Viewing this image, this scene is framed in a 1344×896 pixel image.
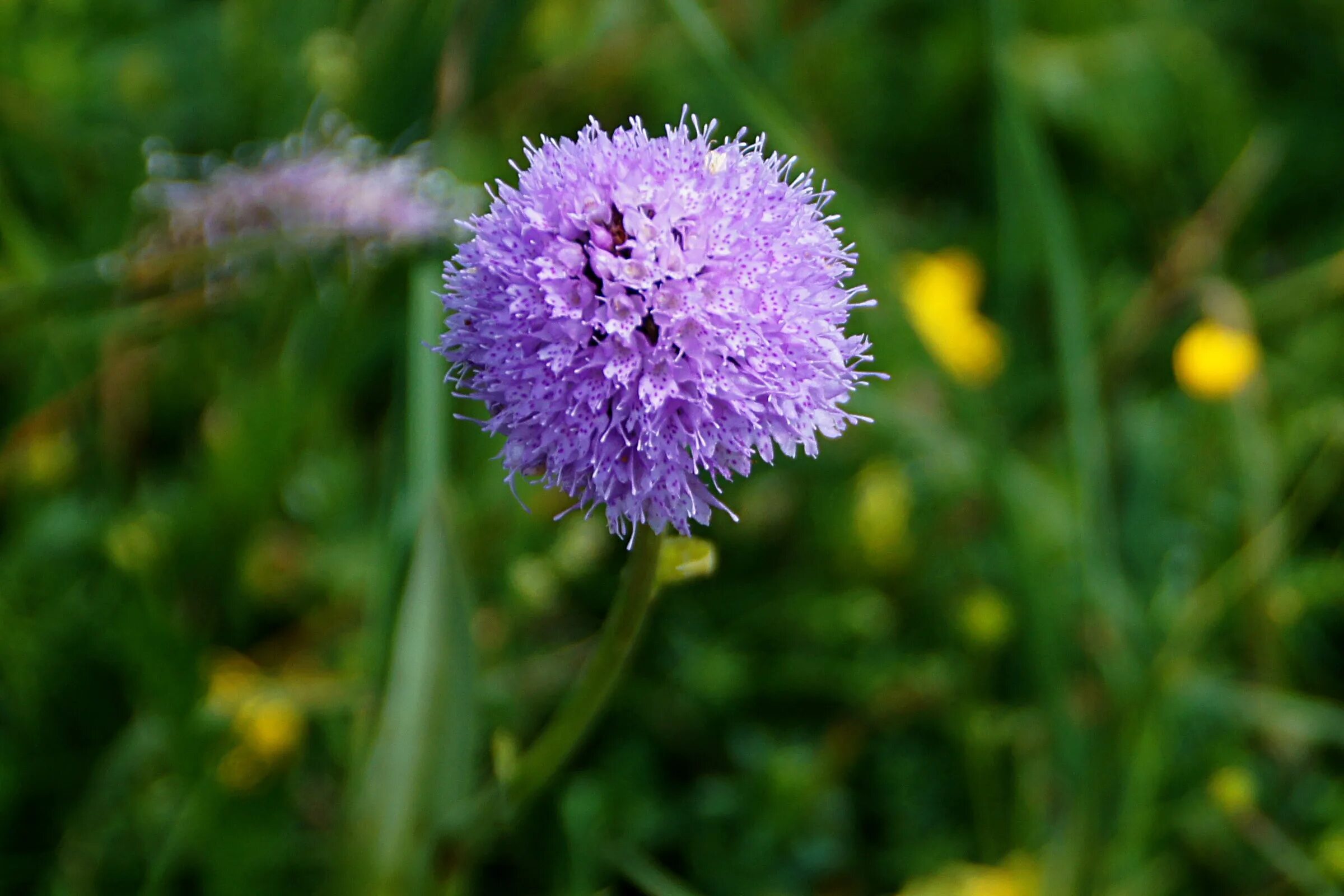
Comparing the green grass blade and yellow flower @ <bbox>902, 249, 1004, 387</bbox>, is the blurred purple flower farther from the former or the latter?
yellow flower @ <bbox>902, 249, 1004, 387</bbox>

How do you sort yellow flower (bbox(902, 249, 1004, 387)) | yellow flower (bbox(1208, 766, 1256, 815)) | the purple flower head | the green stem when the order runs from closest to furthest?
1. the purple flower head
2. the green stem
3. yellow flower (bbox(1208, 766, 1256, 815))
4. yellow flower (bbox(902, 249, 1004, 387))

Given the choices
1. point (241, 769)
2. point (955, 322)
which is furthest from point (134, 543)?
point (955, 322)

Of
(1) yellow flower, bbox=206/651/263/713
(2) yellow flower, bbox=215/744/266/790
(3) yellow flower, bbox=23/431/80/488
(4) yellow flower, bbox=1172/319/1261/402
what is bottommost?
(2) yellow flower, bbox=215/744/266/790

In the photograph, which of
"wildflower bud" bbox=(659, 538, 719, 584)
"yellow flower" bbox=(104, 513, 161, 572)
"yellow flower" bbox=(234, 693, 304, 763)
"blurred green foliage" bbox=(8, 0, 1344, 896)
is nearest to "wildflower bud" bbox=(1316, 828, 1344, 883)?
"blurred green foliage" bbox=(8, 0, 1344, 896)

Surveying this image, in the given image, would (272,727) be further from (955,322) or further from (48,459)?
(955,322)

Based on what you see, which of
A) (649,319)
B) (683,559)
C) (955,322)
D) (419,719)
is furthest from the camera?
(955,322)
